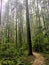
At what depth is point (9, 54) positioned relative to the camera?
13.1m

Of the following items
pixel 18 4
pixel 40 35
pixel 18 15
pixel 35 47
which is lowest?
pixel 35 47

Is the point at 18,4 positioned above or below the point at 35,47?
above

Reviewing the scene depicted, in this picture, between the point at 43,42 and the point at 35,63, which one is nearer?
the point at 35,63

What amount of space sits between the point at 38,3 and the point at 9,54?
684 inches

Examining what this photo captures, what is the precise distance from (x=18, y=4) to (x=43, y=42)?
26.9ft

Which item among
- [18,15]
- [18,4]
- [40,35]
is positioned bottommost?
[40,35]

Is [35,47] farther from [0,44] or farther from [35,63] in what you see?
[35,63]

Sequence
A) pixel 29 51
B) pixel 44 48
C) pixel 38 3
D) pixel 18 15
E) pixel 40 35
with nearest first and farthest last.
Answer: pixel 29 51 → pixel 44 48 → pixel 40 35 → pixel 18 15 → pixel 38 3

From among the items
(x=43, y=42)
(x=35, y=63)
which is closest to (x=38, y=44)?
(x=43, y=42)

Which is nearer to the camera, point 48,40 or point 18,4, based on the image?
point 48,40

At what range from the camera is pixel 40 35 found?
21188 millimetres

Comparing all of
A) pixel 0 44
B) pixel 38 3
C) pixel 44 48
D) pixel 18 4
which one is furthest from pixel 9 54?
pixel 38 3

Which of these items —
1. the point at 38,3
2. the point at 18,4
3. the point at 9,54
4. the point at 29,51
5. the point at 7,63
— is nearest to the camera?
the point at 7,63

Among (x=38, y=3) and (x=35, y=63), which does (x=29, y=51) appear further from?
(x=38, y=3)
